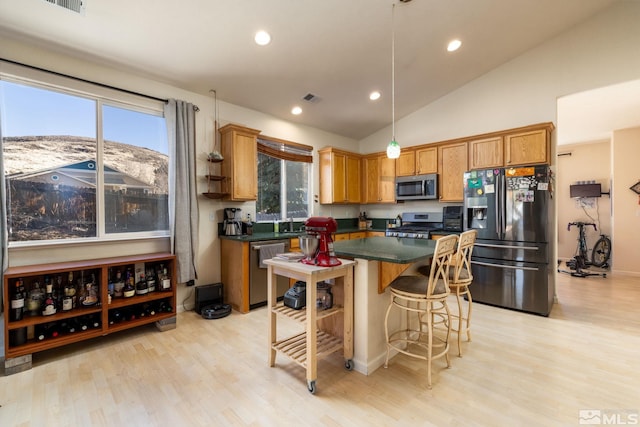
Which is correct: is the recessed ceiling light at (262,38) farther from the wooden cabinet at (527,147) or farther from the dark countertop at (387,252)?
the wooden cabinet at (527,147)

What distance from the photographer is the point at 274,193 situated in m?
4.52

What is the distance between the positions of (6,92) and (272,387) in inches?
132

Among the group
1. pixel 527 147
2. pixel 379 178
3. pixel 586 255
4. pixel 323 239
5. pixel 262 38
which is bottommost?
pixel 586 255

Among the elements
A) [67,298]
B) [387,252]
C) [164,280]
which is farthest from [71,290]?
[387,252]

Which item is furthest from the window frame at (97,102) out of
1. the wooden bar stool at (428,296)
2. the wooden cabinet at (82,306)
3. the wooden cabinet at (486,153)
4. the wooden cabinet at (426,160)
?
the wooden cabinet at (486,153)

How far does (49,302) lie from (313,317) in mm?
Answer: 2318

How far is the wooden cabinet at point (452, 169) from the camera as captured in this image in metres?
4.24

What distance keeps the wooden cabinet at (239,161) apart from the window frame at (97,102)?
0.68 metres

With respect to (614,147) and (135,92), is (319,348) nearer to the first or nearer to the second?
(135,92)

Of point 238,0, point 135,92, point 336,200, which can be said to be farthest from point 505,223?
point 135,92

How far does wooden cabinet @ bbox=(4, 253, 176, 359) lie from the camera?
225 cm

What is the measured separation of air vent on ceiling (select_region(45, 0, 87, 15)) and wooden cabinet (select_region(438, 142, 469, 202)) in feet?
14.6

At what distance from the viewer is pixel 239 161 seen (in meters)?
3.65

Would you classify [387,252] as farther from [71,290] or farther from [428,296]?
[71,290]
